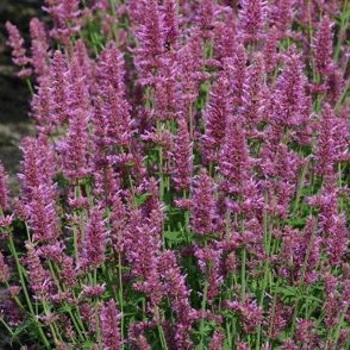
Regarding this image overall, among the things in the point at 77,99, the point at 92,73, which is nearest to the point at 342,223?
the point at 77,99

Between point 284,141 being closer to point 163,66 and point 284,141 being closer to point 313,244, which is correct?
point 313,244

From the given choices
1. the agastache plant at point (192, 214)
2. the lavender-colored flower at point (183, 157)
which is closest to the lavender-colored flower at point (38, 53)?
the agastache plant at point (192, 214)

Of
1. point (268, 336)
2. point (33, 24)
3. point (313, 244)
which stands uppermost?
point (33, 24)

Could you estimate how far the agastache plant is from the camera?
3.54 metres

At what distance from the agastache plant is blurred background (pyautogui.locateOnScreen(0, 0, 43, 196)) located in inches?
80.8

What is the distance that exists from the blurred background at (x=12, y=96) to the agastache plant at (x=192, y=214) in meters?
2.05

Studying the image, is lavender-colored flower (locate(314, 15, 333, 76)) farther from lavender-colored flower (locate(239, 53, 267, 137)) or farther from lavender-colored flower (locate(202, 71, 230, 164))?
lavender-colored flower (locate(202, 71, 230, 164))

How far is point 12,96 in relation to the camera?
25.6 ft

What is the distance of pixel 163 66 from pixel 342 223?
116 centimetres

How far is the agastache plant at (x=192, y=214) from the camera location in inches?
140

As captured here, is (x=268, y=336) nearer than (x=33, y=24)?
Yes

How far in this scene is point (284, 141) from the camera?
3.71m

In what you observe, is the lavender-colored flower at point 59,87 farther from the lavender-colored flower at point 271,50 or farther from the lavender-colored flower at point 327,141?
the lavender-colored flower at point 327,141

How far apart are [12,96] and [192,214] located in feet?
15.0
